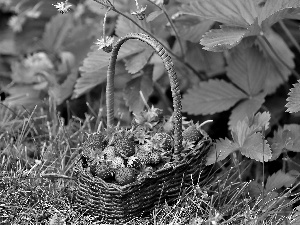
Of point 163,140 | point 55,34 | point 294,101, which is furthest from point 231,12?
point 55,34

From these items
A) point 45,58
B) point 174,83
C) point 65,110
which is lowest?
point 65,110

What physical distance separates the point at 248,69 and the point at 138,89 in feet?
1.15

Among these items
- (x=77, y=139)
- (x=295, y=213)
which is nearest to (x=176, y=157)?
(x=295, y=213)

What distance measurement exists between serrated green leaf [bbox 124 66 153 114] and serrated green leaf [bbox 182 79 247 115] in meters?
0.12

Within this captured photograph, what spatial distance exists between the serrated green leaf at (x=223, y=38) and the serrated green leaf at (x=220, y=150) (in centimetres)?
25

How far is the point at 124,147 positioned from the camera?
4.52 ft

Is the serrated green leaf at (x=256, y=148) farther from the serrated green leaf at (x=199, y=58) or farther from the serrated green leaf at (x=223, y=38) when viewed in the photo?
the serrated green leaf at (x=199, y=58)

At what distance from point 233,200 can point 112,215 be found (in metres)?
0.31

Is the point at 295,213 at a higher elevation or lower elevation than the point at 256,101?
lower

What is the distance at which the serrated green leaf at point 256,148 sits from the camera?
55.1 inches

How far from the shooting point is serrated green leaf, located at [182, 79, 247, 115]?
1.75 meters

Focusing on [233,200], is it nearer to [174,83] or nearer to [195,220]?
[195,220]

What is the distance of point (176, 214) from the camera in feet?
4.41

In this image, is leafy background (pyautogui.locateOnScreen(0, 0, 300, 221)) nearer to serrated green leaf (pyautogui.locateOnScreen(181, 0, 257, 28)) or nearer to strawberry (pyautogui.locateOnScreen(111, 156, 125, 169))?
serrated green leaf (pyautogui.locateOnScreen(181, 0, 257, 28))
